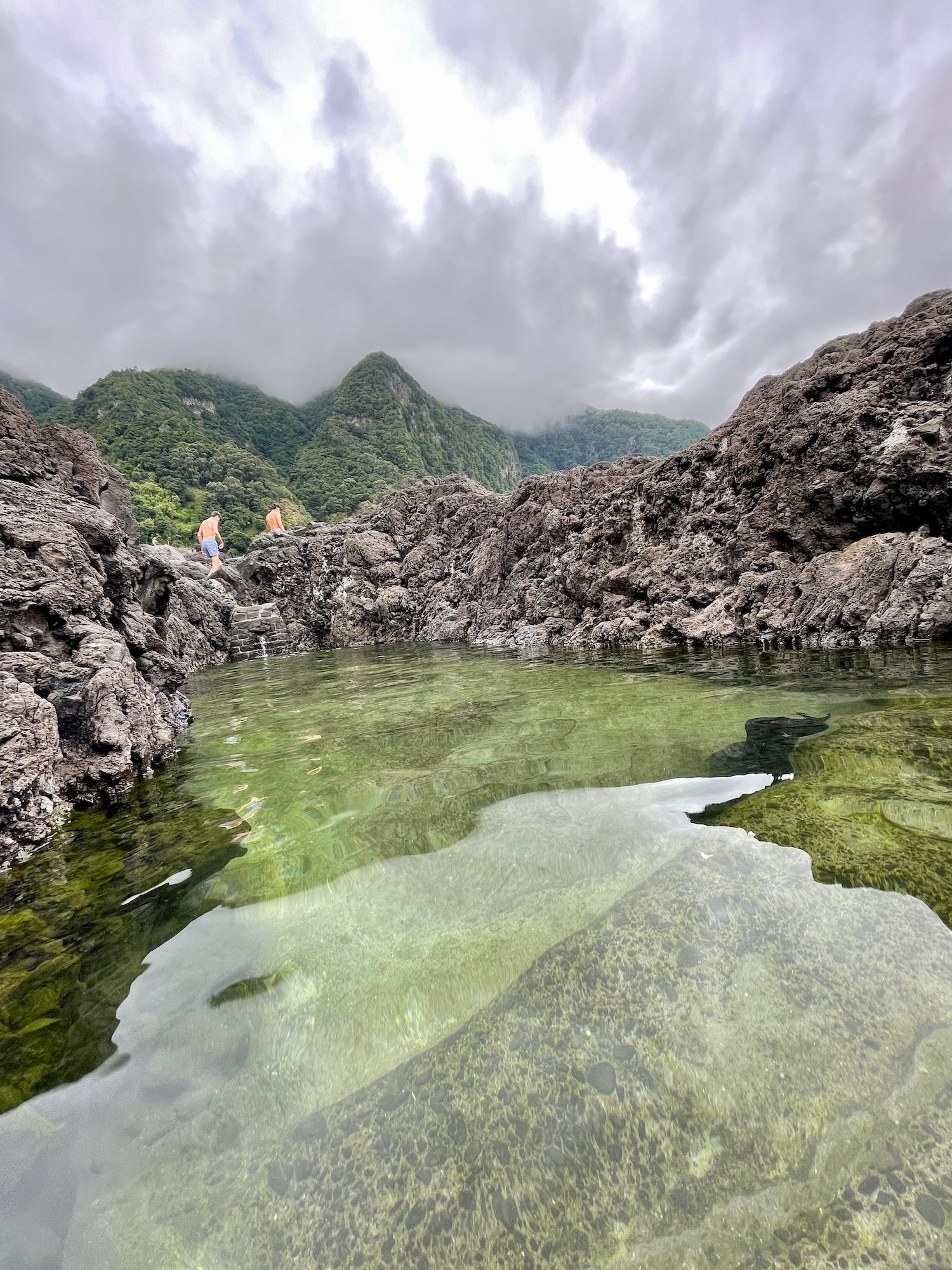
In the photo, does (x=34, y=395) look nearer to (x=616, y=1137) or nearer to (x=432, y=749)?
(x=432, y=749)

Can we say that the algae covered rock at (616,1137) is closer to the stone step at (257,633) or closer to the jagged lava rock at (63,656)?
the jagged lava rock at (63,656)

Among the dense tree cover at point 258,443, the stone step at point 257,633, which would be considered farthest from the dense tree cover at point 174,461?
the stone step at point 257,633

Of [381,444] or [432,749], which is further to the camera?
[381,444]

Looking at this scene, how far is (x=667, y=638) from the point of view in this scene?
45.8ft

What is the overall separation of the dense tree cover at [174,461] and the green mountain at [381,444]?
6.37 metres

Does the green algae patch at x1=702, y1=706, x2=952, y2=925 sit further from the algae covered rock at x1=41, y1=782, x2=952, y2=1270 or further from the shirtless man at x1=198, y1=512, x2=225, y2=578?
the shirtless man at x1=198, y1=512, x2=225, y2=578

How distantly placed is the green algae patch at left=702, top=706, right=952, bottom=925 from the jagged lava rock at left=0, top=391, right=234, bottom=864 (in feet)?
16.5

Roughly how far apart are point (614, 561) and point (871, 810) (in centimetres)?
1524

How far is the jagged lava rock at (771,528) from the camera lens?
1070cm

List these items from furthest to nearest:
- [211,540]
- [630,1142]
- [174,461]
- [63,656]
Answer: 1. [174,461]
2. [211,540]
3. [63,656]
4. [630,1142]

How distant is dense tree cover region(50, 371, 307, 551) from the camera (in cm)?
6016

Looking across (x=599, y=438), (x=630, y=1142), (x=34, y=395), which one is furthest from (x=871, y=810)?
(x=599, y=438)

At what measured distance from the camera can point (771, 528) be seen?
45.8 ft

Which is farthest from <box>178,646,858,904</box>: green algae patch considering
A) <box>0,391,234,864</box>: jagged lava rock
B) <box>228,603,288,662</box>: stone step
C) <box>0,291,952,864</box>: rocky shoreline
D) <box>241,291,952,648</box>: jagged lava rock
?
<box>228,603,288,662</box>: stone step
